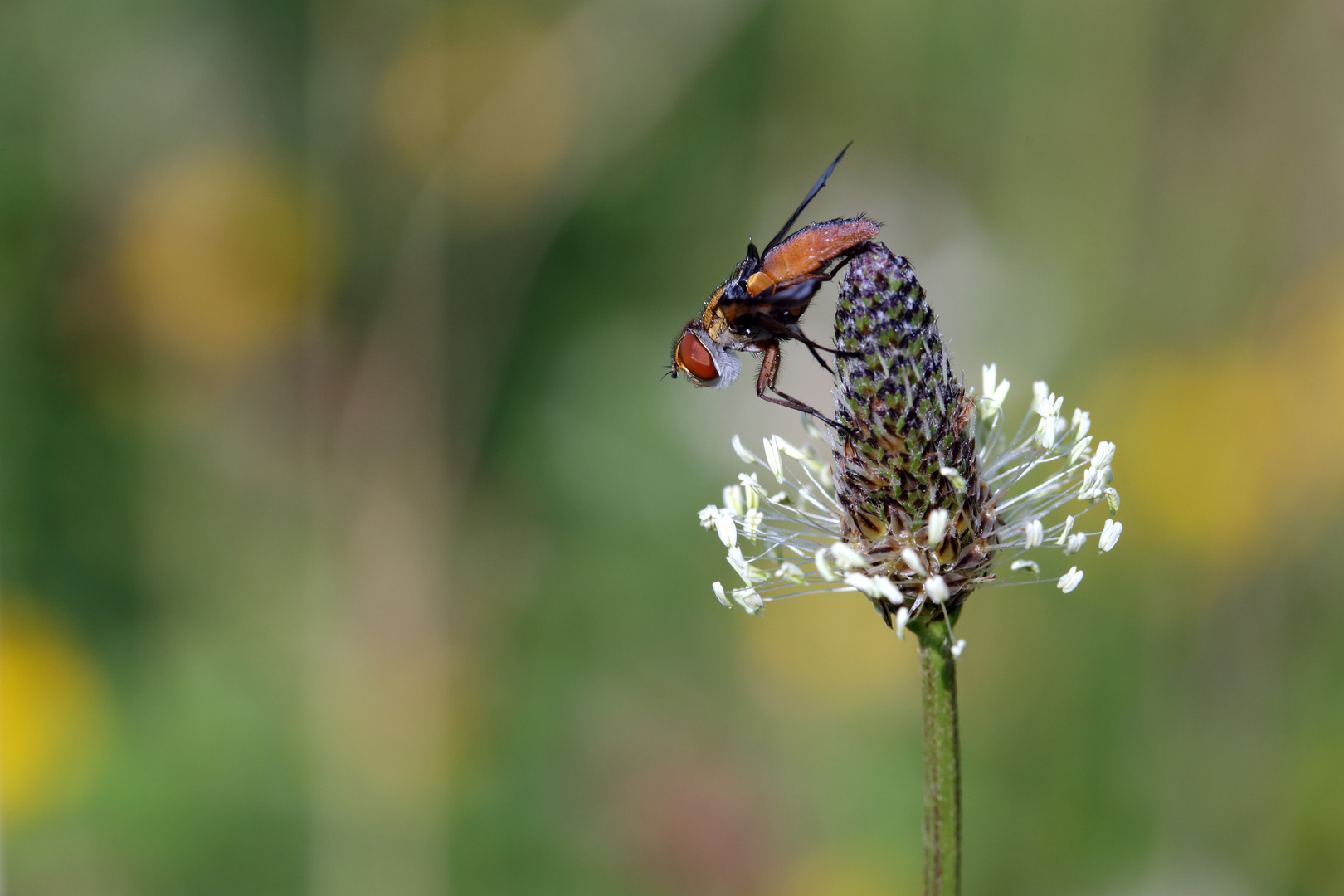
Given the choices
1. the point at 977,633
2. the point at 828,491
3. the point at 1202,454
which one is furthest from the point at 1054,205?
the point at 828,491

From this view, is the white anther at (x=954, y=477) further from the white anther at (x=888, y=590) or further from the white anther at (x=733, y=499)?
the white anther at (x=733, y=499)

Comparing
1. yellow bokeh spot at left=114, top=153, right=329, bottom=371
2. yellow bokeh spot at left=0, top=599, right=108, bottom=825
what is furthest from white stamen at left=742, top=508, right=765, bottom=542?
yellow bokeh spot at left=114, top=153, right=329, bottom=371

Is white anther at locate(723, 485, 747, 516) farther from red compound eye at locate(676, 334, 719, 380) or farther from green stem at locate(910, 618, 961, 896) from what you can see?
green stem at locate(910, 618, 961, 896)

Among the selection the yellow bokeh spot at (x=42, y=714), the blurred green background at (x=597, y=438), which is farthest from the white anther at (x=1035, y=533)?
the yellow bokeh spot at (x=42, y=714)

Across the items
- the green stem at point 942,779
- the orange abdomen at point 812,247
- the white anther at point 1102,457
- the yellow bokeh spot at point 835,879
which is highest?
the orange abdomen at point 812,247

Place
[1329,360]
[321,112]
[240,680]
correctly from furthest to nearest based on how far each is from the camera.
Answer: [321,112] < [240,680] < [1329,360]

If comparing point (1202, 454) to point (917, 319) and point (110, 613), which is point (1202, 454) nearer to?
point (917, 319)
